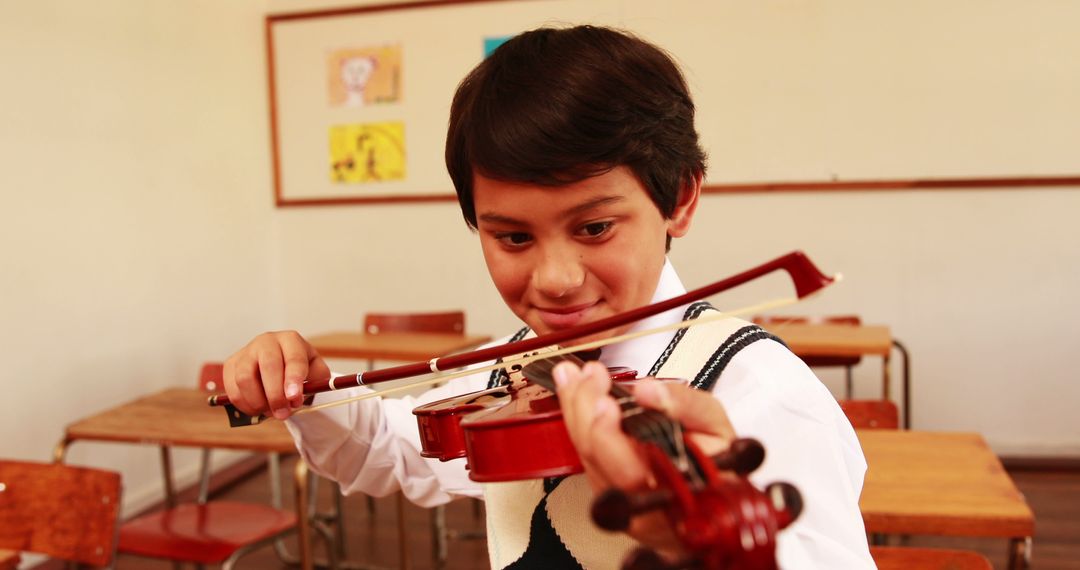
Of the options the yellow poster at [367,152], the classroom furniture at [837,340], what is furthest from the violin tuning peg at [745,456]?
the yellow poster at [367,152]

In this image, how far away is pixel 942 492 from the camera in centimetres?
→ 152

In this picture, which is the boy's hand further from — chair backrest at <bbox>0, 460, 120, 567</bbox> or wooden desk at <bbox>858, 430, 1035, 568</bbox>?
chair backrest at <bbox>0, 460, 120, 567</bbox>

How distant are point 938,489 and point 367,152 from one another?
3.42m

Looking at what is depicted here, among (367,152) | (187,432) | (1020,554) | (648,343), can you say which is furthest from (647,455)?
(367,152)

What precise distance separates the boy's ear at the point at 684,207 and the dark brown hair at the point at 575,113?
2cm

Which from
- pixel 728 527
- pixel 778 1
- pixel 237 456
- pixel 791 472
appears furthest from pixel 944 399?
A: pixel 728 527

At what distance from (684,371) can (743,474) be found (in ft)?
1.23

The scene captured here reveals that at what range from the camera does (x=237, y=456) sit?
4070 millimetres

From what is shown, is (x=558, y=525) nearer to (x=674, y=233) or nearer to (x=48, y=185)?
(x=674, y=233)

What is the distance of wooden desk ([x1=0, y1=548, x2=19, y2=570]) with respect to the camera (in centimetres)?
162

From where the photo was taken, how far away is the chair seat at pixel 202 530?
6.67 ft

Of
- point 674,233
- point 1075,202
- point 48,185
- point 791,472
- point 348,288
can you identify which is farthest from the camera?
point 348,288

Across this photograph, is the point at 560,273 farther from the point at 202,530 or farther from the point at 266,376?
the point at 202,530

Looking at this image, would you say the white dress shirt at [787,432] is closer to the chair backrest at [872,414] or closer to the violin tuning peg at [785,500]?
the violin tuning peg at [785,500]
